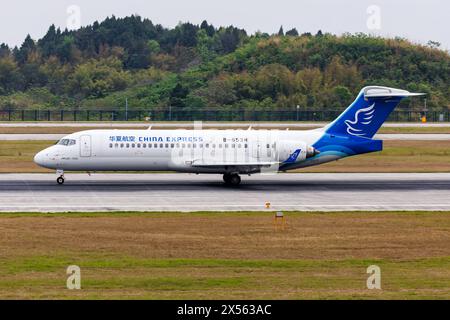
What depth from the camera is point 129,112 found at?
4860 inches

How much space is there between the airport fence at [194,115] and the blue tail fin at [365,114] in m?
65.0

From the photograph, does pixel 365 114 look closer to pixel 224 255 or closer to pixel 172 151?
pixel 172 151

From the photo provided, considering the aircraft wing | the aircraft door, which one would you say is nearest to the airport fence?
the aircraft wing

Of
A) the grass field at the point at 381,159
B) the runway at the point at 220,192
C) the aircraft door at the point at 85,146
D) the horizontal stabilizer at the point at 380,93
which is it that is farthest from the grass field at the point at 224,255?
the grass field at the point at 381,159

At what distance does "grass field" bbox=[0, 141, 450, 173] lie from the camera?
2510 inches

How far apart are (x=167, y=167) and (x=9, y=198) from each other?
425 inches

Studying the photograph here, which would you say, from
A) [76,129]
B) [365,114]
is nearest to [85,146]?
[365,114]

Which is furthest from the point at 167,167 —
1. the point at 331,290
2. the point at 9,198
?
the point at 331,290

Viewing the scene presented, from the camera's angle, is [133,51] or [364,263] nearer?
[364,263]

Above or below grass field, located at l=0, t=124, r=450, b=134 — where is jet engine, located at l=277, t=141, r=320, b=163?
below

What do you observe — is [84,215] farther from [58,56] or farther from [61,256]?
[58,56]

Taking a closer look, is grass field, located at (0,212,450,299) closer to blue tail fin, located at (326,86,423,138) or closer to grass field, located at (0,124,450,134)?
blue tail fin, located at (326,86,423,138)

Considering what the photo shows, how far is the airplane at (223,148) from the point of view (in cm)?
5172

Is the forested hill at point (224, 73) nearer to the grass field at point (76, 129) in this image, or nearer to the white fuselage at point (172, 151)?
the grass field at point (76, 129)
